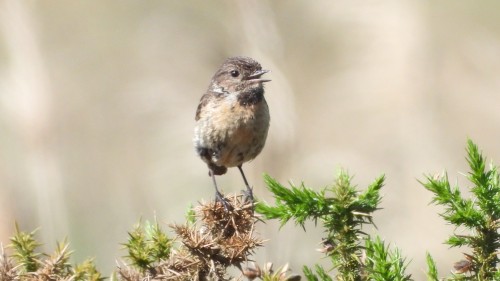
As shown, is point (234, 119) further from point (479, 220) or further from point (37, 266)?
point (479, 220)

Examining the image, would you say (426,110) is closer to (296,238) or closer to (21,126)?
(296,238)

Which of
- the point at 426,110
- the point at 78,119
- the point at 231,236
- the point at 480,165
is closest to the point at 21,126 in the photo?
the point at 78,119

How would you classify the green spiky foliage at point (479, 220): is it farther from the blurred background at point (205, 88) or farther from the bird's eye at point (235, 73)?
the blurred background at point (205, 88)

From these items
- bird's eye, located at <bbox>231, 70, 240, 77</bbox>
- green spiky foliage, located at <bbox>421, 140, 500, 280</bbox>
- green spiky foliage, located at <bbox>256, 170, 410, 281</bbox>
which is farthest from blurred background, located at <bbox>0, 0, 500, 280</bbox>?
green spiky foliage, located at <bbox>421, 140, 500, 280</bbox>

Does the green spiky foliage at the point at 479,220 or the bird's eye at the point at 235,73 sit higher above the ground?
the bird's eye at the point at 235,73

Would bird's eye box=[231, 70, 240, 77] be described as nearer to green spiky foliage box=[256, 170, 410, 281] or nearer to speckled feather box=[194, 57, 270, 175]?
speckled feather box=[194, 57, 270, 175]

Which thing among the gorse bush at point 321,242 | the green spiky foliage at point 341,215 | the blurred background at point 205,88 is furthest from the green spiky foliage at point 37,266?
the blurred background at point 205,88

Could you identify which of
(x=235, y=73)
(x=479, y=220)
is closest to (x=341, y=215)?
(x=479, y=220)
